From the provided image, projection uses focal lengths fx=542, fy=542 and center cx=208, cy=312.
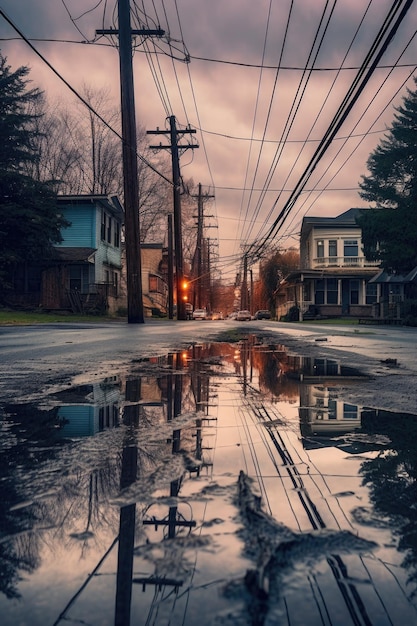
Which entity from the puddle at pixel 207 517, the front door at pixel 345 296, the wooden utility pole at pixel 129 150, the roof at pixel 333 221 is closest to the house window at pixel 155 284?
the roof at pixel 333 221

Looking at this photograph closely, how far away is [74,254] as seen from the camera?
36.2 metres

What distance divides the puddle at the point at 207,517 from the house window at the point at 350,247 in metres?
50.4

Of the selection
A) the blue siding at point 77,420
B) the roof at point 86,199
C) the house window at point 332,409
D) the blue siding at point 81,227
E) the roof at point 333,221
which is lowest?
the house window at point 332,409

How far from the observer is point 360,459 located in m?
2.36

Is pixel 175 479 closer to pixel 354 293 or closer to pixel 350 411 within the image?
pixel 350 411

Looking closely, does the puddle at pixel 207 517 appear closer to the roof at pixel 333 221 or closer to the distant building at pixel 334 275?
the distant building at pixel 334 275

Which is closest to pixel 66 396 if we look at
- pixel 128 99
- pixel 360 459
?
pixel 360 459

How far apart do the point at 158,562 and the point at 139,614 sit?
230 millimetres

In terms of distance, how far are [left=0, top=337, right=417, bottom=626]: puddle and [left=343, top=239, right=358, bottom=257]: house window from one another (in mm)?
50394

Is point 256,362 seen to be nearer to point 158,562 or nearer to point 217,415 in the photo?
point 217,415

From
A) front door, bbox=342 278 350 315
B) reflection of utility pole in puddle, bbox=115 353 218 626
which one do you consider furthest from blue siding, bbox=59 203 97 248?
reflection of utility pole in puddle, bbox=115 353 218 626

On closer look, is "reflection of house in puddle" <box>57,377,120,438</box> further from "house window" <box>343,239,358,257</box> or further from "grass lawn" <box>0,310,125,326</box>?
"house window" <box>343,239,358,257</box>

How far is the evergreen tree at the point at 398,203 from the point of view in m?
27.8

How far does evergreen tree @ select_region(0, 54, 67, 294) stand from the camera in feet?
88.4
